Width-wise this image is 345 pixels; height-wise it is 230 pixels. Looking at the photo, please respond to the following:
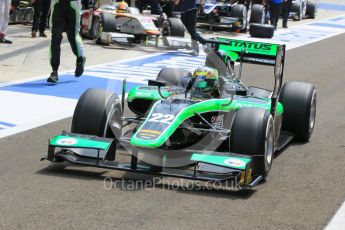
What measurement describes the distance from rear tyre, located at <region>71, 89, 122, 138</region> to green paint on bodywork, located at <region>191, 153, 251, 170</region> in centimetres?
107

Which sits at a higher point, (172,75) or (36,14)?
(36,14)

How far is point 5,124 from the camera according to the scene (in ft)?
29.9

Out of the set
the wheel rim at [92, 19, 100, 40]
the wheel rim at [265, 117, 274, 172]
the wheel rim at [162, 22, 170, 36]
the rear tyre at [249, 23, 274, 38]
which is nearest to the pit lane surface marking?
the rear tyre at [249, 23, 274, 38]

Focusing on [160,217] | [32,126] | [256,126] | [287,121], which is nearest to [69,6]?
[32,126]

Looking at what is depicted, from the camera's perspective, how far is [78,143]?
699 cm

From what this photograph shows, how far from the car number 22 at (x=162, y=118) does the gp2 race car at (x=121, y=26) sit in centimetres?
1018

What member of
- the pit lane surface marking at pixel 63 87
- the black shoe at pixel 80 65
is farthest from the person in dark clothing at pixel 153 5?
the black shoe at pixel 80 65

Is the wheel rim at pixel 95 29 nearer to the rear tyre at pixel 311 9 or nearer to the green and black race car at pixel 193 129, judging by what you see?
the green and black race car at pixel 193 129

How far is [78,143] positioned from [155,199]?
3.38 ft

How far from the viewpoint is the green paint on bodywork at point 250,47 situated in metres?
8.83

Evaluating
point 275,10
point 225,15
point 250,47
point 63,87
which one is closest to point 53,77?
point 63,87

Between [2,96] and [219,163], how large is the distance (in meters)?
5.03

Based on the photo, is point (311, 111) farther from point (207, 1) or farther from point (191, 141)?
point (207, 1)

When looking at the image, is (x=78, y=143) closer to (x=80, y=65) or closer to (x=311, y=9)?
(x=80, y=65)
